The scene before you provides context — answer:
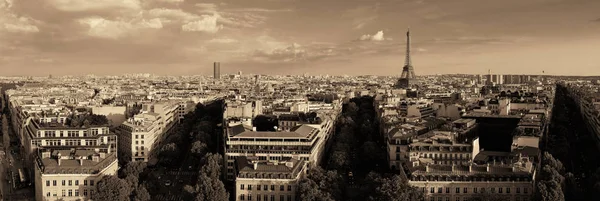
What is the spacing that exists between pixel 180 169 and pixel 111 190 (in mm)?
19361

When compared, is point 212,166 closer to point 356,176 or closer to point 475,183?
point 356,176

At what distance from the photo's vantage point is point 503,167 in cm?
4981

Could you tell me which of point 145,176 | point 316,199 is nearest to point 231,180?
point 145,176

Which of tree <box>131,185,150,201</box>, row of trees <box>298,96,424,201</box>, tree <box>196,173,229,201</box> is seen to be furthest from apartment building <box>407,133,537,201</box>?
tree <box>131,185,150,201</box>

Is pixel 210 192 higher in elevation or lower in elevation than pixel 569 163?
lower

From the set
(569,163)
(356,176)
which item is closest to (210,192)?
(356,176)

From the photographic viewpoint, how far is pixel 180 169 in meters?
70.8

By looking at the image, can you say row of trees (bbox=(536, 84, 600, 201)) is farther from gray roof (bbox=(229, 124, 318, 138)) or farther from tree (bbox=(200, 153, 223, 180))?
tree (bbox=(200, 153, 223, 180))

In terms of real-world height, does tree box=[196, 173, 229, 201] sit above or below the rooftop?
below

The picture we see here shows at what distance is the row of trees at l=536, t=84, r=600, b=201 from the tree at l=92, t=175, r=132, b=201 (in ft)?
108

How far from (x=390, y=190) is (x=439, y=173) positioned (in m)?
5.24

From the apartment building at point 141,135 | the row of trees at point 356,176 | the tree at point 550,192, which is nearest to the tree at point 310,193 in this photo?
the row of trees at point 356,176

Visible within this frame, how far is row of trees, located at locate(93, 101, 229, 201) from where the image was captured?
2023 inches

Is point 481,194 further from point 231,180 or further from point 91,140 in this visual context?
point 91,140
